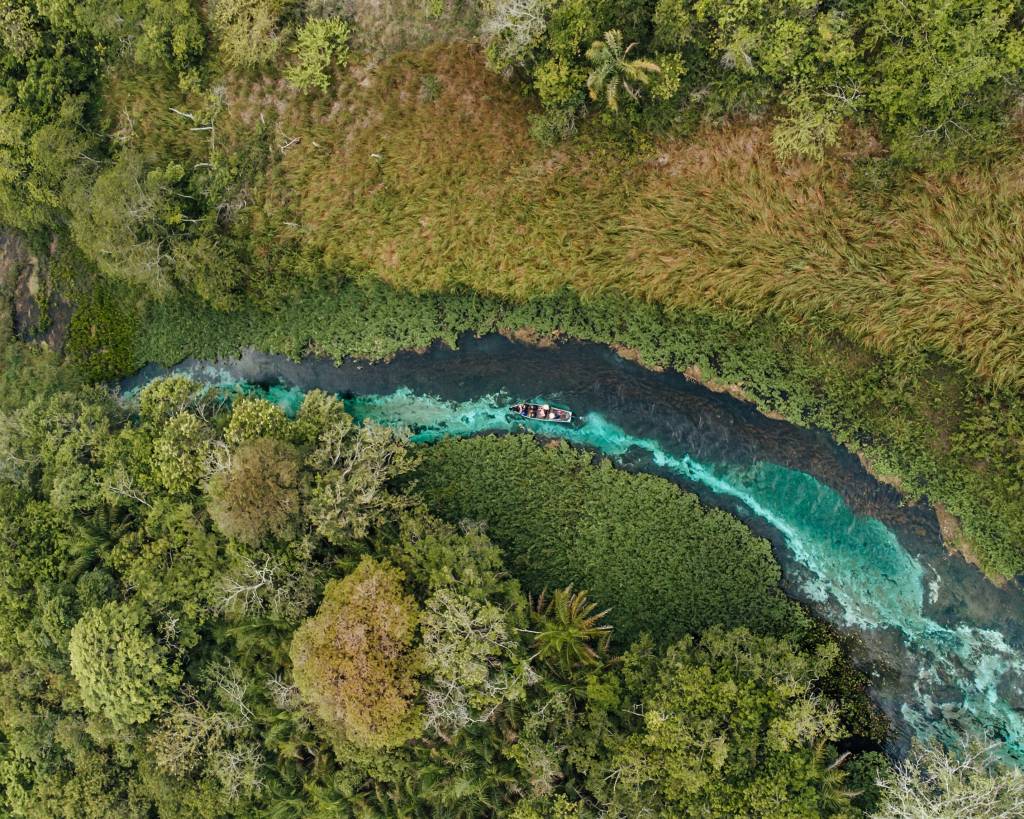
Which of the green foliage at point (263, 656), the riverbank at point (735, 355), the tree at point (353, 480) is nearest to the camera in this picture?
the green foliage at point (263, 656)

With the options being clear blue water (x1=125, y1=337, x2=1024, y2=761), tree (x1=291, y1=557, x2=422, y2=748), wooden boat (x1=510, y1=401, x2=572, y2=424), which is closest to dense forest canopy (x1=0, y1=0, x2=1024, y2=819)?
tree (x1=291, y1=557, x2=422, y2=748)

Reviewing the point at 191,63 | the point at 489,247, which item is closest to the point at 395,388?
the point at 489,247

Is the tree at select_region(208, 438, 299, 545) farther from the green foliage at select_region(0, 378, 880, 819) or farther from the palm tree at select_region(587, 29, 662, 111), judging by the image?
the palm tree at select_region(587, 29, 662, 111)

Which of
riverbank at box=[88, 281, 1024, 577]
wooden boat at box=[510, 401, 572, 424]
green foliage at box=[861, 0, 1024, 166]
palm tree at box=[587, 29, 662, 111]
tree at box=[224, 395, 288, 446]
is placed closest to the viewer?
green foliage at box=[861, 0, 1024, 166]

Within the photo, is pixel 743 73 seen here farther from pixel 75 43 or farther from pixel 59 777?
pixel 59 777

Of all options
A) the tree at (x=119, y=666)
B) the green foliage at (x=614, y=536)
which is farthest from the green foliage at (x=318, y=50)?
the tree at (x=119, y=666)

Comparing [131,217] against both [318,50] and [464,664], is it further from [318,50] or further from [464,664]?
[464,664]

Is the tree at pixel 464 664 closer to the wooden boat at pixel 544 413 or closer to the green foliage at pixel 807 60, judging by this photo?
the wooden boat at pixel 544 413
